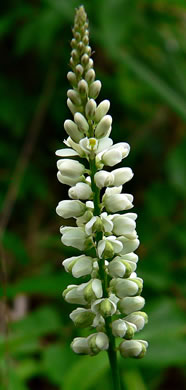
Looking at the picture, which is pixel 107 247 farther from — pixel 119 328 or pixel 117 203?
pixel 119 328

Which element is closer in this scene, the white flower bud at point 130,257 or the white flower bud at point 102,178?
the white flower bud at point 102,178

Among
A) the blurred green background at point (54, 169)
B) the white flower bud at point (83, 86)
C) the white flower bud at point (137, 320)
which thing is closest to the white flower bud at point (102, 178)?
the white flower bud at point (83, 86)

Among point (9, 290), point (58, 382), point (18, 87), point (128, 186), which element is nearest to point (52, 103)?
point (18, 87)

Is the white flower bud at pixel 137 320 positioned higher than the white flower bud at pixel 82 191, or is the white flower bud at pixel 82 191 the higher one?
the white flower bud at pixel 82 191

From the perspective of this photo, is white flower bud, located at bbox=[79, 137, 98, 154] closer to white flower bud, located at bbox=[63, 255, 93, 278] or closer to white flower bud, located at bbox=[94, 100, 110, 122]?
white flower bud, located at bbox=[94, 100, 110, 122]

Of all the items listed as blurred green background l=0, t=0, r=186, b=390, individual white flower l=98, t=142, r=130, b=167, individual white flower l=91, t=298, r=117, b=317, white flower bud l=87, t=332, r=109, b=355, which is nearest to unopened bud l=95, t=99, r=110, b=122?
individual white flower l=98, t=142, r=130, b=167

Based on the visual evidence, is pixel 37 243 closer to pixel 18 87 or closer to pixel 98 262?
pixel 18 87

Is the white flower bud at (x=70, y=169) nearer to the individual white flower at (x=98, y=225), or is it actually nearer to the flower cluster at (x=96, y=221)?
the flower cluster at (x=96, y=221)

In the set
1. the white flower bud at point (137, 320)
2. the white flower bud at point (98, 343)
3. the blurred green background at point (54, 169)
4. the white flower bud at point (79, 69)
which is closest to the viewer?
the white flower bud at point (79, 69)
